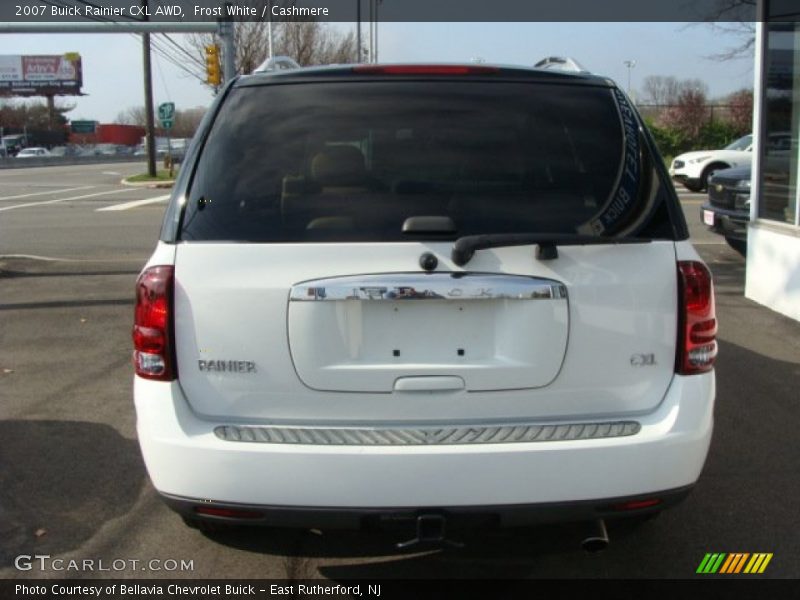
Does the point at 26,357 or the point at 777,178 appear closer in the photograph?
the point at 26,357

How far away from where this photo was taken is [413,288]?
2.66 m

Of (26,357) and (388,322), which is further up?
(388,322)

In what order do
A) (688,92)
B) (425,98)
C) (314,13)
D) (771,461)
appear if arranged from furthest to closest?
(688,92) < (314,13) < (771,461) < (425,98)

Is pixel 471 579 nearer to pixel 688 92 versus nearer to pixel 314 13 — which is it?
Answer: pixel 314 13

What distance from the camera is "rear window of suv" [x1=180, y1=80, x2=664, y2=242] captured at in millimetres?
2779

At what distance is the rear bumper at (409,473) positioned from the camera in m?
2.64

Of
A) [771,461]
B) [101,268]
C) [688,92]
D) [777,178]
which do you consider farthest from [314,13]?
[771,461]

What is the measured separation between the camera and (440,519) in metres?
2.69

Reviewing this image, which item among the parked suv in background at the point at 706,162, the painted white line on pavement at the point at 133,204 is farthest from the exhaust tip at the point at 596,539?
the parked suv in background at the point at 706,162

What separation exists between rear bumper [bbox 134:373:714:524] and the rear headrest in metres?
0.87

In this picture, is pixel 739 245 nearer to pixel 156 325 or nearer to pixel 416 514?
pixel 416 514

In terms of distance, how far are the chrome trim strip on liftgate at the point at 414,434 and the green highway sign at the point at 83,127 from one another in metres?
111

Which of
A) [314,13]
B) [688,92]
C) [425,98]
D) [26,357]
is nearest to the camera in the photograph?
[425,98]

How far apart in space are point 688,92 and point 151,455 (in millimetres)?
44679
